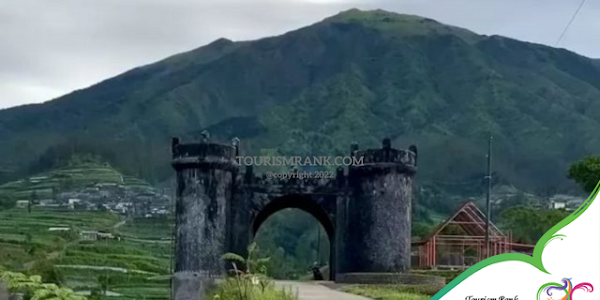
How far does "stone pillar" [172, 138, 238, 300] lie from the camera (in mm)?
13195

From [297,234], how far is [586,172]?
518 cm

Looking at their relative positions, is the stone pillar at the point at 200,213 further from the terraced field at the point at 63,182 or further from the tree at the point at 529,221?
the tree at the point at 529,221

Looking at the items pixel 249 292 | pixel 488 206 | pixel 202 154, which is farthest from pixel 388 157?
pixel 249 292

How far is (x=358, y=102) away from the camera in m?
12.5

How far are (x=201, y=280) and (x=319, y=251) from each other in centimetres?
300

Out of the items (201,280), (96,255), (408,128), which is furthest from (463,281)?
(96,255)

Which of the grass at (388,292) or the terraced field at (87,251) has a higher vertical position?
the terraced field at (87,251)

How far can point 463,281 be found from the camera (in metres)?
10.6

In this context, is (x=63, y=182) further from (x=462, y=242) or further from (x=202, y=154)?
(x=462, y=242)

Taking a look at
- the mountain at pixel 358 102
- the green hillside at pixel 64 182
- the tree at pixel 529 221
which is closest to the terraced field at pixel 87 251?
the green hillside at pixel 64 182

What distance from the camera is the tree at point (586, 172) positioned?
38.3ft

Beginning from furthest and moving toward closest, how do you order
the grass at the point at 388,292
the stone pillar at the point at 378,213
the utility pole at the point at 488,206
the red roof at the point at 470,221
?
the stone pillar at the point at 378,213
the red roof at the point at 470,221
the utility pole at the point at 488,206
the grass at the point at 388,292

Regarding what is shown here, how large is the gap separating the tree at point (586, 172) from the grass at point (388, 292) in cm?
194

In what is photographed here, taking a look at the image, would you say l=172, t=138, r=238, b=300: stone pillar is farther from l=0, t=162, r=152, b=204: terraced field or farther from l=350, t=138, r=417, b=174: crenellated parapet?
l=350, t=138, r=417, b=174: crenellated parapet
